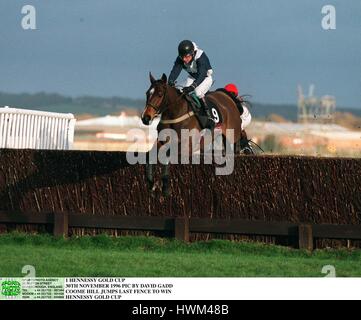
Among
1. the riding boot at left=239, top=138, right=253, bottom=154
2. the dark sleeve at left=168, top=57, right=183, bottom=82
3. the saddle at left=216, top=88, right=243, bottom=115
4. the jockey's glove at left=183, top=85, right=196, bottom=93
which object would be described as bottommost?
the riding boot at left=239, top=138, right=253, bottom=154

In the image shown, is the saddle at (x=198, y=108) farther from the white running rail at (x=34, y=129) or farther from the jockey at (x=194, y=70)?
the white running rail at (x=34, y=129)

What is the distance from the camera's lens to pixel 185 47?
44.2 feet

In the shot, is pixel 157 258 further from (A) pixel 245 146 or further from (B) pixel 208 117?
(A) pixel 245 146

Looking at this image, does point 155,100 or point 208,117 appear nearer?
point 155,100

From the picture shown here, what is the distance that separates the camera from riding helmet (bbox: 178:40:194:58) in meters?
13.5

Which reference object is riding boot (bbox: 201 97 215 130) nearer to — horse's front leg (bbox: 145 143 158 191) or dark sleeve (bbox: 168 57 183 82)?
dark sleeve (bbox: 168 57 183 82)

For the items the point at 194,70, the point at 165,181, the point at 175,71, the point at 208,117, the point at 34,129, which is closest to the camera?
the point at 165,181

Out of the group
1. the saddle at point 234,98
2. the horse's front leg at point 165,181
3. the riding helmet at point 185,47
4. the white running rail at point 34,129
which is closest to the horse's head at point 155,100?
the riding helmet at point 185,47

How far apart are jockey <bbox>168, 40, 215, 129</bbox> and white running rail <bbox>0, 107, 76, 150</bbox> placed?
4.85 metres

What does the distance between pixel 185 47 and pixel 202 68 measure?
61 centimetres

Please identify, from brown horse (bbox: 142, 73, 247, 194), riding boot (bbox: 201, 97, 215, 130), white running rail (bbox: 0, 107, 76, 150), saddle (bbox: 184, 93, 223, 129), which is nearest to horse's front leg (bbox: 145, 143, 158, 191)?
brown horse (bbox: 142, 73, 247, 194)

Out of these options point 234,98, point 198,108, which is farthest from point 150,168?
point 234,98

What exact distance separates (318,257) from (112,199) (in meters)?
3.33
